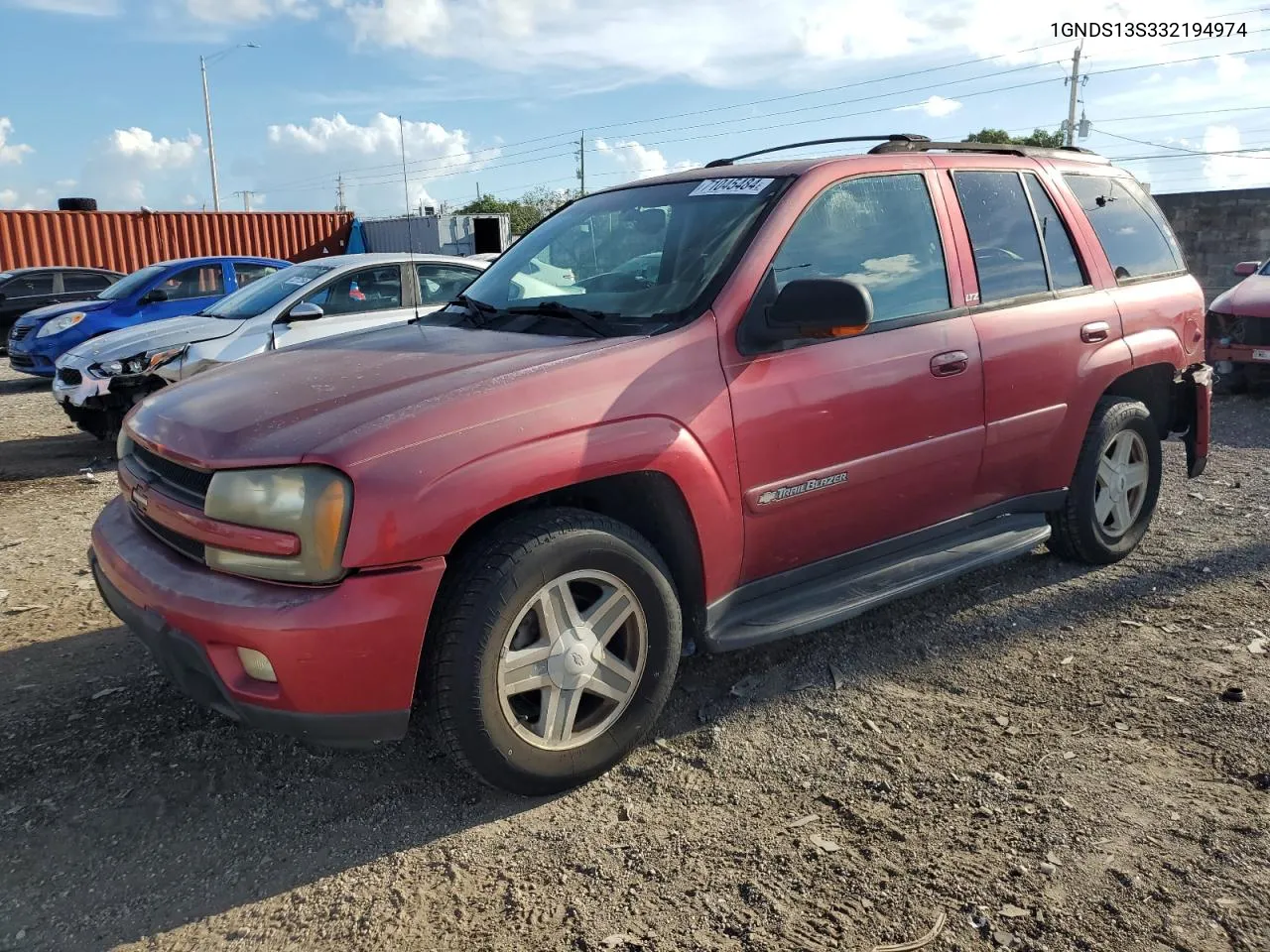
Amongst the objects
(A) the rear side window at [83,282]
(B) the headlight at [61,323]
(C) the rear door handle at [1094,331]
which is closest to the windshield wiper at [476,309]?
(C) the rear door handle at [1094,331]

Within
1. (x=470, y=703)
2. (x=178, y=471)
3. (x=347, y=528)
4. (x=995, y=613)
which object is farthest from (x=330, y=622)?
(x=995, y=613)

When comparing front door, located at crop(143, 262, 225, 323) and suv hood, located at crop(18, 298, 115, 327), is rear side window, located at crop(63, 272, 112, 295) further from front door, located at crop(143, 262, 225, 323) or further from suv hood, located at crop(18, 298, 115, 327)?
front door, located at crop(143, 262, 225, 323)

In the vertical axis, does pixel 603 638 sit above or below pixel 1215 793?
above

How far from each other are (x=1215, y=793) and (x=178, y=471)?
3138 millimetres

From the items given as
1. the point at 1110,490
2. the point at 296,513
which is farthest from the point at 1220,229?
the point at 296,513

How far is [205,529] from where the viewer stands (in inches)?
102

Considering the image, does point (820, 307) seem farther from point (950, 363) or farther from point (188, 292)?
point (188, 292)

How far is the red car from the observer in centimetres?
948

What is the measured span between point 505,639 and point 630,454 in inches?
24.7

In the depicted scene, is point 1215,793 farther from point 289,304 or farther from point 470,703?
point 289,304

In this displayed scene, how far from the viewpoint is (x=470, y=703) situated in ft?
8.51

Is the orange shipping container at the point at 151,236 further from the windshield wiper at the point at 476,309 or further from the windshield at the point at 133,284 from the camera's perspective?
the windshield wiper at the point at 476,309

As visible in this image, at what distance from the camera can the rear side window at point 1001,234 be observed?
12.9 feet

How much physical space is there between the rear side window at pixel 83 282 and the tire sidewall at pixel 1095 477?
15.7m
